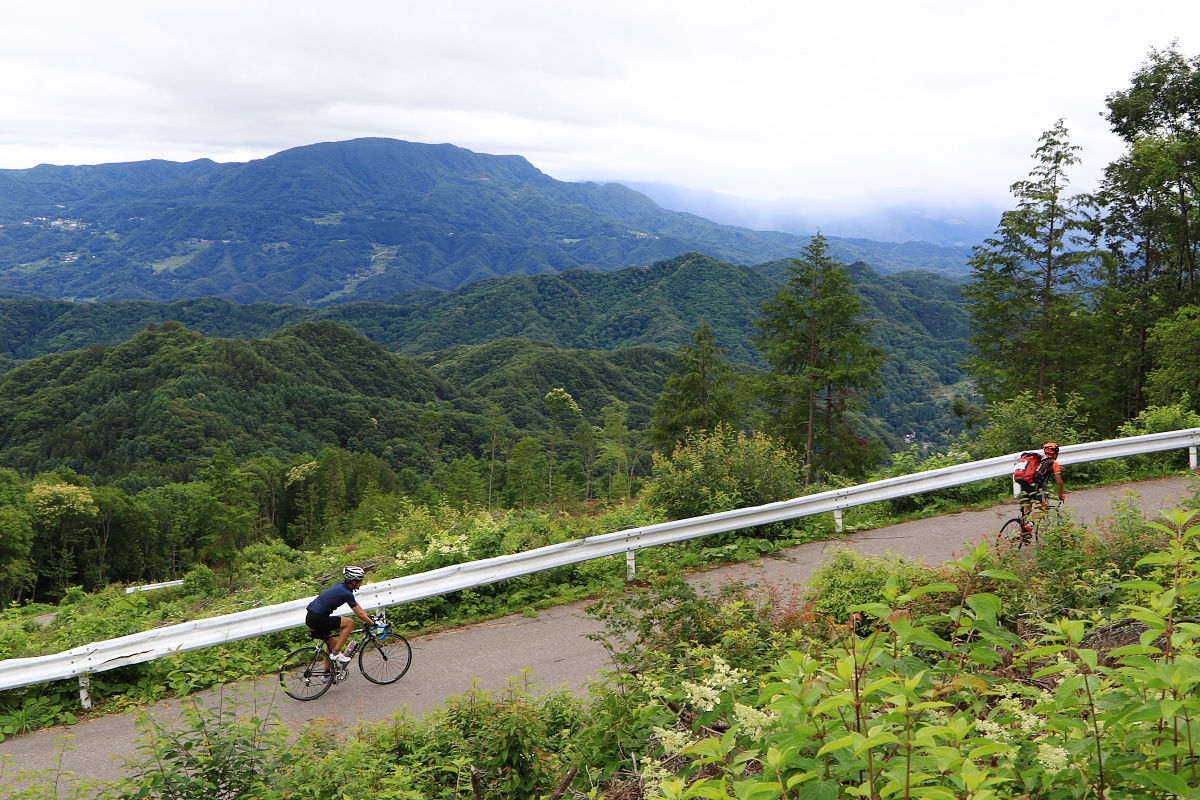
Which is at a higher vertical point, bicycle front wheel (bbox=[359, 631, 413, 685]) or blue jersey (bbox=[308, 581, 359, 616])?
blue jersey (bbox=[308, 581, 359, 616])

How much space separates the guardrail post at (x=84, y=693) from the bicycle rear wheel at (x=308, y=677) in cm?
172

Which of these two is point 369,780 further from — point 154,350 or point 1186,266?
point 154,350

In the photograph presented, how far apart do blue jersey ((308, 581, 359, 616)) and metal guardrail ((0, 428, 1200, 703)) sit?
560 mm

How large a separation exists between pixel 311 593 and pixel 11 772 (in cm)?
338

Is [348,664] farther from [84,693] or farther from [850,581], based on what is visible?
[850,581]

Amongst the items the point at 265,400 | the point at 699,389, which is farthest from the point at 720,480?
the point at 265,400

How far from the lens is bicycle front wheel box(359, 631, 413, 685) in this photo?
676 cm

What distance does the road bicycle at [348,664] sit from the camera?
6551 mm

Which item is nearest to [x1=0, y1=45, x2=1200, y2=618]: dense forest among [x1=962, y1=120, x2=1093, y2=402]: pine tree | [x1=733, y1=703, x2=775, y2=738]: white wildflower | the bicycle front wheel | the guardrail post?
[x1=962, y1=120, x2=1093, y2=402]: pine tree

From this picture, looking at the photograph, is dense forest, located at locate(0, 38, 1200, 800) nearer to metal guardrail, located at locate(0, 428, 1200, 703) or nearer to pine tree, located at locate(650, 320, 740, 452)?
pine tree, located at locate(650, 320, 740, 452)

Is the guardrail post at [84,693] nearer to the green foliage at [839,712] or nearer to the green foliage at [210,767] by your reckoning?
the green foliage at [839,712]

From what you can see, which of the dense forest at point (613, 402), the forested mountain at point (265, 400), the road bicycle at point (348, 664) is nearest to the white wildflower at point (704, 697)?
the road bicycle at point (348, 664)

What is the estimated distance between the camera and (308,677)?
656cm

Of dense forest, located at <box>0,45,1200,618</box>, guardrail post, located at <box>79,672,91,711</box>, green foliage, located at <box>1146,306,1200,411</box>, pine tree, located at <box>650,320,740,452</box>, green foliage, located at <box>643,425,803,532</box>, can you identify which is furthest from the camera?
pine tree, located at <box>650,320,740,452</box>
